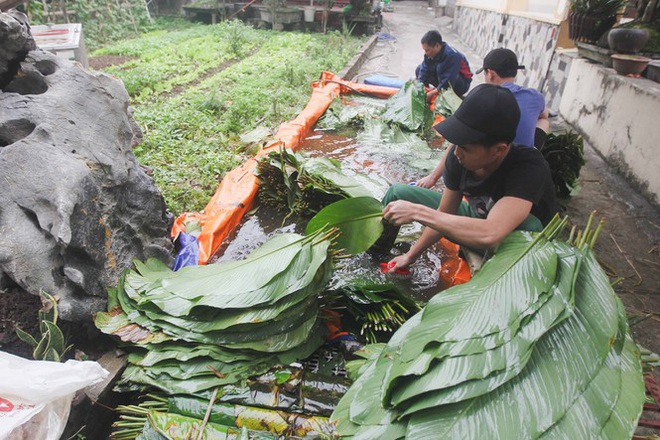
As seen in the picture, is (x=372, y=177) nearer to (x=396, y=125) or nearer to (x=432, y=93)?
(x=396, y=125)

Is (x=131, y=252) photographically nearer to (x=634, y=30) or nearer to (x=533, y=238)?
(x=533, y=238)

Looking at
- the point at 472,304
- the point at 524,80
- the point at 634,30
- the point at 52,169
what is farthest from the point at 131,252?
the point at 524,80

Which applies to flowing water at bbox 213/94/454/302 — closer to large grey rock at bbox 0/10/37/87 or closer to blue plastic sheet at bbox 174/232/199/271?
blue plastic sheet at bbox 174/232/199/271

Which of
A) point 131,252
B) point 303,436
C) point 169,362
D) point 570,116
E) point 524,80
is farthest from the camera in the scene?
point 524,80

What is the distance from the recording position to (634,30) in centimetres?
512

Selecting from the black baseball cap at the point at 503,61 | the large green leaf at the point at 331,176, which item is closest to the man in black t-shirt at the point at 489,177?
the large green leaf at the point at 331,176

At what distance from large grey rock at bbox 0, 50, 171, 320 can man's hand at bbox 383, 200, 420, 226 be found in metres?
1.58

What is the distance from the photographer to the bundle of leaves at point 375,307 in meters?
2.24

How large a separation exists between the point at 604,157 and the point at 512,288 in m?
4.57

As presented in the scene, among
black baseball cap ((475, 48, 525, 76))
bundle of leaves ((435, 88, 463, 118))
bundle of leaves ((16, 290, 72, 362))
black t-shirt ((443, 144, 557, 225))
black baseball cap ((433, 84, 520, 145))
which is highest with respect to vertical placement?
black baseball cap ((475, 48, 525, 76))

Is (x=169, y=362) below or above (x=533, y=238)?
below

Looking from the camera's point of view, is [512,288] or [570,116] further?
[570,116]

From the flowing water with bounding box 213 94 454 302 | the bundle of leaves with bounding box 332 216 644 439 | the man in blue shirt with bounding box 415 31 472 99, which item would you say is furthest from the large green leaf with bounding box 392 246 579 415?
the man in blue shirt with bounding box 415 31 472 99

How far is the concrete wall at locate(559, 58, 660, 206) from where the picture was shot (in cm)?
418
